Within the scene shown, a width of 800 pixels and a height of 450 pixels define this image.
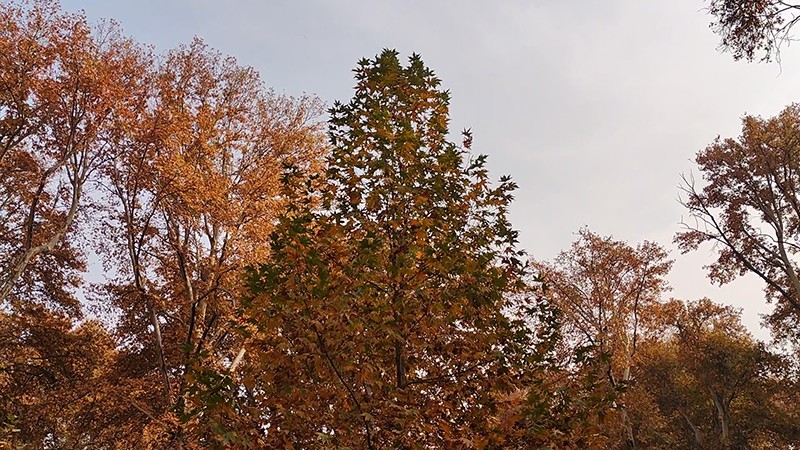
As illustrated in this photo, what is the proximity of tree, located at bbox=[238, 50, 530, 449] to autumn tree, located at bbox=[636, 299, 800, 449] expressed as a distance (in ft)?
74.7

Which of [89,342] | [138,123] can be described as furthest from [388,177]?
[89,342]

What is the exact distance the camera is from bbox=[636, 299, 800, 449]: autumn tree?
84.6 feet

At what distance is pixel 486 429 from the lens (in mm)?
4035

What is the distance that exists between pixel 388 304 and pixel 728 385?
2872cm

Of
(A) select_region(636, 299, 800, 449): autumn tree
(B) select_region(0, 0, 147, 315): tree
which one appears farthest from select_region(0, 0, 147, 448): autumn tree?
(A) select_region(636, 299, 800, 449): autumn tree

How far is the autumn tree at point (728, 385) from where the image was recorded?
25781 millimetres

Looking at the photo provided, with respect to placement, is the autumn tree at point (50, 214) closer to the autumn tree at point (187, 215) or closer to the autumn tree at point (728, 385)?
the autumn tree at point (187, 215)

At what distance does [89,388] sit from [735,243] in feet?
65.1

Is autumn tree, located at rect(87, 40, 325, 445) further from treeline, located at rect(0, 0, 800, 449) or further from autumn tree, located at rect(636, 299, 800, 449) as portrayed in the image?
autumn tree, located at rect(636, 299, 800, 449)

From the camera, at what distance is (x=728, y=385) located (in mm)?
26219

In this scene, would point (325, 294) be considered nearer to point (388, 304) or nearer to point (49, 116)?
point (388, 304)

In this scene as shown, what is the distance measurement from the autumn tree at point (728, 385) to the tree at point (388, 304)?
74.7ft

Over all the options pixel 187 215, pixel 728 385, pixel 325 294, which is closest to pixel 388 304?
pixel 325 294

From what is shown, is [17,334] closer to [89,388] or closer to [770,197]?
[89,388]
